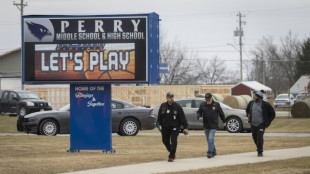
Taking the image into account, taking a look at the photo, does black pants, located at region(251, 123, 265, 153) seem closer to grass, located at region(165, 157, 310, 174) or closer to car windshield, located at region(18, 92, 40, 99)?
grass, located at region(165, 157, 310, 174)

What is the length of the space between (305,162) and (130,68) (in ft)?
16.3

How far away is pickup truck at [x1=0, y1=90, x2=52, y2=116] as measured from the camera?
41.9m

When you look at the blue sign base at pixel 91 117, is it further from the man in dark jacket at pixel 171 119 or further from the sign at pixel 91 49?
the man in dark jacket at pixel 171 119

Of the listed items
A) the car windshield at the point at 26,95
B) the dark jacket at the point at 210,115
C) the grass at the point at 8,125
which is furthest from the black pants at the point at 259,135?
the car windshield at the point at 26,95

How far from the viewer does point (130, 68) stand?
18297mm

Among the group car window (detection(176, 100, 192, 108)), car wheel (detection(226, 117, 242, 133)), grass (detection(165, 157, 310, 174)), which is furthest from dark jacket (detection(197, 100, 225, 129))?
car window (detection(176, 100, 192, 108))

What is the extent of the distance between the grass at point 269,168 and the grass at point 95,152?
2.49 m

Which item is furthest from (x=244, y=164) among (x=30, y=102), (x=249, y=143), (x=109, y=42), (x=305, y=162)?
(x=30, y=102)

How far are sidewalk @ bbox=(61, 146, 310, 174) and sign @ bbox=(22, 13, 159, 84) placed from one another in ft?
8.77

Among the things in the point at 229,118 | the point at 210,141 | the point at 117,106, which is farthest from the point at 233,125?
the point at 210,141

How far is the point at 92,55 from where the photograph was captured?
18.4 m

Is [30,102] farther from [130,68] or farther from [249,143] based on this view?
[130,68]

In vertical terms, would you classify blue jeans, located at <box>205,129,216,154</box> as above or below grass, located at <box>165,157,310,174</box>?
above

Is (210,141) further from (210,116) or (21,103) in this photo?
(21,103)
